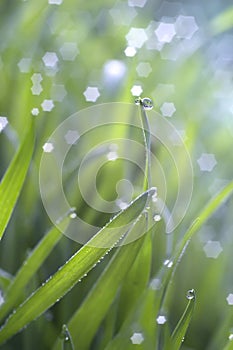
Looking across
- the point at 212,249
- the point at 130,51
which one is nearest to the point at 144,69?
the point at 130,51

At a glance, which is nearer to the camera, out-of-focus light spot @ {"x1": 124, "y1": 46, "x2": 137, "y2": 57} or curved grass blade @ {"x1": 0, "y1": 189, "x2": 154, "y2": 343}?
curved grass blade @ {"x1": 0, "y1": 189, "x2": 154, "y2": 343}

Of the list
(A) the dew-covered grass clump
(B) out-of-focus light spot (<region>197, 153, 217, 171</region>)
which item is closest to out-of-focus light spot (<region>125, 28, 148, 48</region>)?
(A) the dew-covered grass clump

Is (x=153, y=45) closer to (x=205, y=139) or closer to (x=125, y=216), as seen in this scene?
(x=205, y=139)

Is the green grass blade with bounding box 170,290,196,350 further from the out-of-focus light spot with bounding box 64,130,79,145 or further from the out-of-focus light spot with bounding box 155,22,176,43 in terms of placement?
the out-of-focus light spot with bounding box 155,22,176,43

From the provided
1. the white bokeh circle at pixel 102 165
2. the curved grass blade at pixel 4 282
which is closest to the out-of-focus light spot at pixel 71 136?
the white bokeh circle at pixel 102 165

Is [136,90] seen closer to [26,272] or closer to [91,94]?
[91,94]

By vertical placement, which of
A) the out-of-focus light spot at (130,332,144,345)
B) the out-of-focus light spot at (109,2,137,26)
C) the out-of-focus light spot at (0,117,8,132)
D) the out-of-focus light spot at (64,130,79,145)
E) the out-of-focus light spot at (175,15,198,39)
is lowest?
the out-of-focus light spot at (130,332,144,345)

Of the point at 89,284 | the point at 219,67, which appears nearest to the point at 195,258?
the point at 89,284
